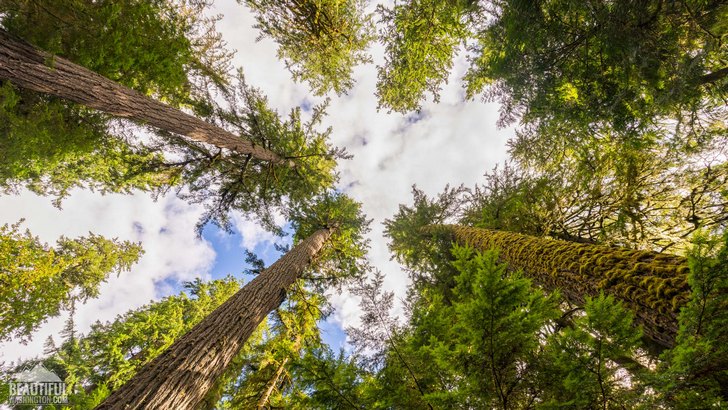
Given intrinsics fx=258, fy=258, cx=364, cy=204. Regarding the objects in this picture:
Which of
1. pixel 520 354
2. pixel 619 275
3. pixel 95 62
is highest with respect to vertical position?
pixel 95 62

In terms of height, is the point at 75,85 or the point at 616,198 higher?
the point at 616,198

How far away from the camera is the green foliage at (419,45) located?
6574mm

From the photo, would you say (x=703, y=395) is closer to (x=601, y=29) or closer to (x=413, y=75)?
(x=601, y=29)

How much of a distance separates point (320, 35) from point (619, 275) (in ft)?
31.2

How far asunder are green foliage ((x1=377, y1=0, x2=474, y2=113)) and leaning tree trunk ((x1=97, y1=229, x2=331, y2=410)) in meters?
7.20

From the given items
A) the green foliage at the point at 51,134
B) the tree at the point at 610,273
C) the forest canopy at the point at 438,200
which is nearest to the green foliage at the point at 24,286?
the forest canopy at the point at 438,200

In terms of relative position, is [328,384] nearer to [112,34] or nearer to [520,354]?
[520,354]

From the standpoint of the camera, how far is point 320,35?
8492 mm

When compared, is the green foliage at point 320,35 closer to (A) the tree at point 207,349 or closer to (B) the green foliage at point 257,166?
(B) the green foliage at point 257,166

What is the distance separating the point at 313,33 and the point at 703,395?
10.3 meters

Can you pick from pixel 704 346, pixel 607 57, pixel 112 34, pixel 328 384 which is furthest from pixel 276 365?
pixel 607 57

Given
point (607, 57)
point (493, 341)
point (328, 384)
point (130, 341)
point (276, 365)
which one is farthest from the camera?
point (130, 341)

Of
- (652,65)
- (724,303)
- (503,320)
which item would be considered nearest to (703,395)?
(724,303)

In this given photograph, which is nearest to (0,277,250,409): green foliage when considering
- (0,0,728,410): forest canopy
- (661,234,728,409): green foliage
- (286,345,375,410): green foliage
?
(0,0,728,410): forest canopy
